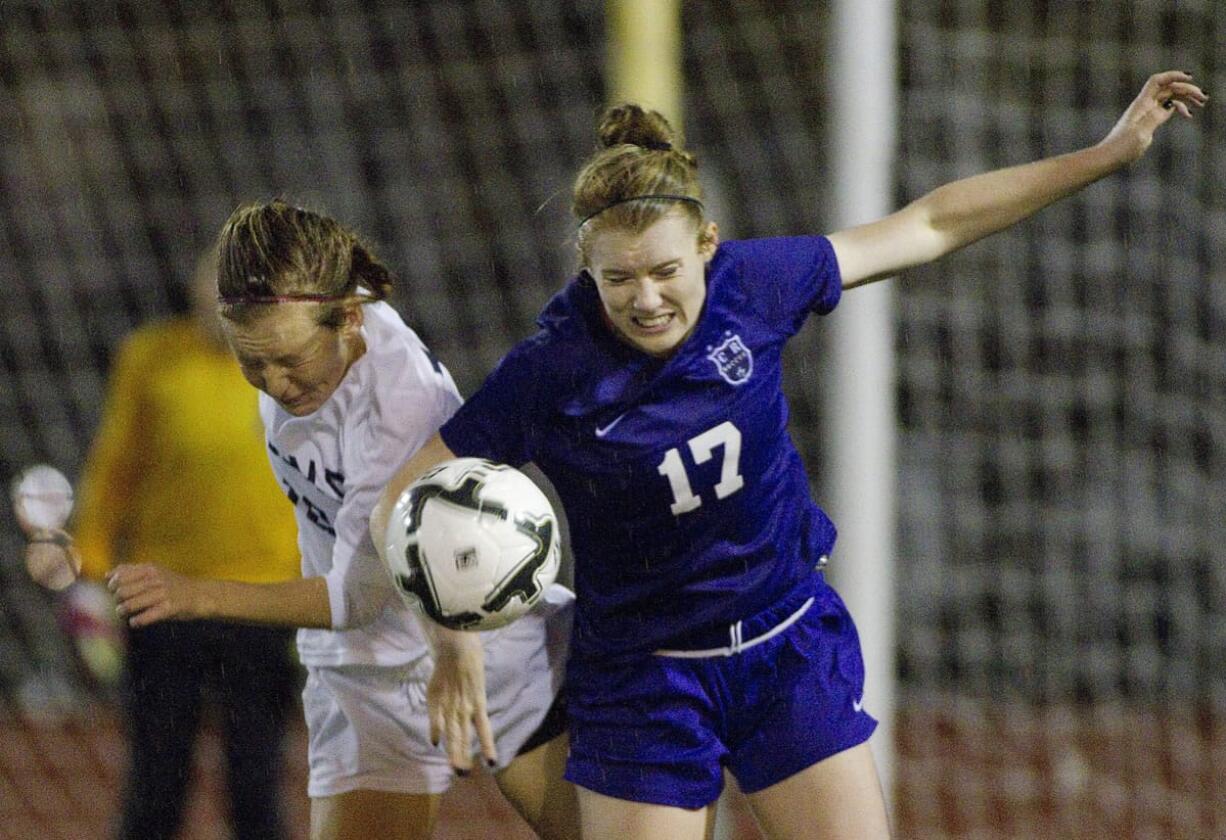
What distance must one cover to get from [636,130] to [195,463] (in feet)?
5.63

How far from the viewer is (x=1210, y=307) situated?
225 inches

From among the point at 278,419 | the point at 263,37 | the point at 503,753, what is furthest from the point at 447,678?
the point at 263,37

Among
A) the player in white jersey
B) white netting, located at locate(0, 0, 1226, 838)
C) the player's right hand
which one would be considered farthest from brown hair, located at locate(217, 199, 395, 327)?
white netting, located at locate(0, 0, 1226, 838)

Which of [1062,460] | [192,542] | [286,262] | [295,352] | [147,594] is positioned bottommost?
[1062,460]

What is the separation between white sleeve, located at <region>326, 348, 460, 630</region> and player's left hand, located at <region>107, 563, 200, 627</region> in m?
0.24

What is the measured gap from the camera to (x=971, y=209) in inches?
104

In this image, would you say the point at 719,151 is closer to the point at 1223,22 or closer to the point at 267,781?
the point at 1223,22

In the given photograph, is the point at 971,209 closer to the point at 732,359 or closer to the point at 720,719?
the point at 732,359

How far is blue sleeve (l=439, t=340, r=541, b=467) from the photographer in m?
2.48

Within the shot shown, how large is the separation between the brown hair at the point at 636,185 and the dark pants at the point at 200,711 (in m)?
1.55

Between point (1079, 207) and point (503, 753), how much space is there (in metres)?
4.53

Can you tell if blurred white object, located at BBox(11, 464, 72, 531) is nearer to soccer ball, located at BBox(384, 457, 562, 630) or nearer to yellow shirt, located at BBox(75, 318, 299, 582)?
soccer ball, located at BBox(384, 457, 562, 630)

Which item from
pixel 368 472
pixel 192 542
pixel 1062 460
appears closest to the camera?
pixel 368 472

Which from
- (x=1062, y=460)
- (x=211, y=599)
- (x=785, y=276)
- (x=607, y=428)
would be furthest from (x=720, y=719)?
(x=1062, y=460)
